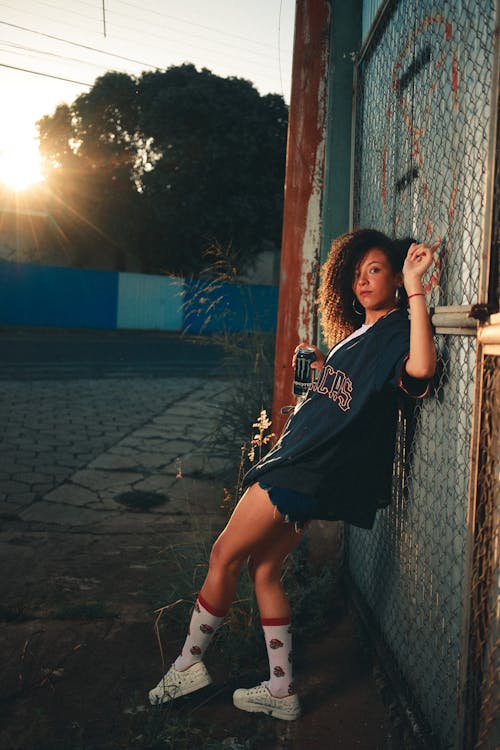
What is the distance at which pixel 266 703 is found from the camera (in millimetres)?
2281

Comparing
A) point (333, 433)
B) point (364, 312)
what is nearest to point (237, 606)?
point (333, 433)

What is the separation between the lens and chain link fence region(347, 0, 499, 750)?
1677 mm

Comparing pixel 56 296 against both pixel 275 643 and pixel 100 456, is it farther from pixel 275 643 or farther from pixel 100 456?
pixel 275 643

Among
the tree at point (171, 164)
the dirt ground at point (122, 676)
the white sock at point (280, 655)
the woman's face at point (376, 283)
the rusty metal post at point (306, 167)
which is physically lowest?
the dirt ground at point (122, 676)

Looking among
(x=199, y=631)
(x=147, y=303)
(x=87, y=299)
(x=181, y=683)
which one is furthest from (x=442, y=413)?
(x=147, y=303)

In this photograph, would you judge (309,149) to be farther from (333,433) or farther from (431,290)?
(333,433)

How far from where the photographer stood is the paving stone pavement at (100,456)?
445 centimetres

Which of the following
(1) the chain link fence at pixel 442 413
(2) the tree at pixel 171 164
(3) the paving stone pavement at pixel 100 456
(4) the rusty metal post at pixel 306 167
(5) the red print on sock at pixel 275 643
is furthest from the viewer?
(2) the tree at pixel 171 164

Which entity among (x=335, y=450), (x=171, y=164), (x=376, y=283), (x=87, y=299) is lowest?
(x=335, y=450)

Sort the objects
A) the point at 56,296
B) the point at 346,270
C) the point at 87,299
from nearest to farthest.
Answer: the point at 346,270 < the point at 56,296 < the point at 87,299

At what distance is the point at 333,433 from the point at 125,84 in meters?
24.6

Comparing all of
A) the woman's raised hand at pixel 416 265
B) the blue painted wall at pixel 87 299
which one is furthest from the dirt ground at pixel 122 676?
the blue painted wall at pixel 87 299

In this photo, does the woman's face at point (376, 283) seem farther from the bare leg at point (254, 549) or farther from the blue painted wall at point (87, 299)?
Answer: the blue painted wall at point (87, 299)

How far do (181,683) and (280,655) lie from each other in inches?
14.7
